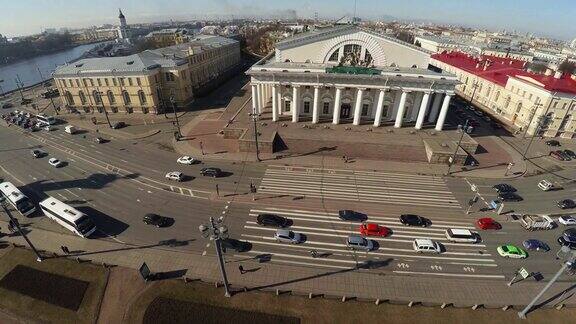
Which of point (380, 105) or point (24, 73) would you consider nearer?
point (380, 105)

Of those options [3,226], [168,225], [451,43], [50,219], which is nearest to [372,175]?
[168,225]

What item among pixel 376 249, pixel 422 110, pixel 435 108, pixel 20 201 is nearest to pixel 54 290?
pixel 20 201

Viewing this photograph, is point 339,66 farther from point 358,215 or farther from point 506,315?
point 506,315

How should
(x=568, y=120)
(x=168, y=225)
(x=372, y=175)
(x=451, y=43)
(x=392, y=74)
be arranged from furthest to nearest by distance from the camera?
(x=451, y=43)
(x=568, y=120)
(x=392, y=74)
(x=372, y=175)
(x=168, y=225)

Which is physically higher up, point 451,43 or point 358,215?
point 451,43

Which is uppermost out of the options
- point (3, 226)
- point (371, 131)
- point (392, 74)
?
point (392, 74)

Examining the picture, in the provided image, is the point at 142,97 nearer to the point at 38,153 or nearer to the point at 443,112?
the point at 38,153

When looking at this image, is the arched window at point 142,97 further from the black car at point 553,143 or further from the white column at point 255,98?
the black car at point 553,143
